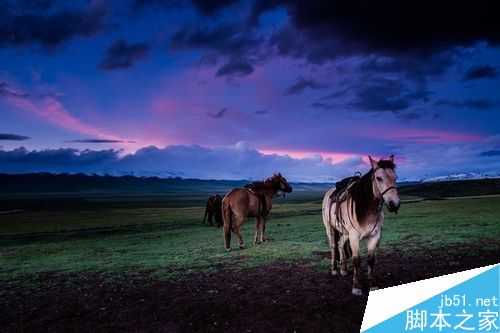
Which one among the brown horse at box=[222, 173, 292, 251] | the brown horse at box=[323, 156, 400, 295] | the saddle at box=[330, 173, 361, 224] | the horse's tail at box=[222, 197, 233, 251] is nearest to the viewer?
the brown horse at box=[323, 156, 400, 295]

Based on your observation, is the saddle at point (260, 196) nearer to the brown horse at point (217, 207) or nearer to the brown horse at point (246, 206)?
the brown horse at point (246, 206)

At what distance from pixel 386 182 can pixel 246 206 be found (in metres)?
9.07

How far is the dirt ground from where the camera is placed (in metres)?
7.48

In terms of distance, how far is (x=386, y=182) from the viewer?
782cm

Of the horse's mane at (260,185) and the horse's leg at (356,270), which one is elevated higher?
the horse's mane at (260,185)

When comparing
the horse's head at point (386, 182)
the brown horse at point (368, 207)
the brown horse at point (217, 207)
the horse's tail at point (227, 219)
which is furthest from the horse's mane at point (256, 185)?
the horse's head at point (386, 182)

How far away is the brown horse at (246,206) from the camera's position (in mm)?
15875

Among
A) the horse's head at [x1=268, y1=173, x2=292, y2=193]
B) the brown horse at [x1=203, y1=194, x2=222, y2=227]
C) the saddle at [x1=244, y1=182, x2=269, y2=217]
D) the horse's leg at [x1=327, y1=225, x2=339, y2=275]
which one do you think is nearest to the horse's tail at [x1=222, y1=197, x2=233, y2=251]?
the saddle at [x1=244, y1=182, x2=269, y2=217]

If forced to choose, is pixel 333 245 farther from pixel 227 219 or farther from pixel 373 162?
pixel 227 219

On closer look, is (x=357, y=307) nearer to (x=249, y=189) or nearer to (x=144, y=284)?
(x=144, y=284)

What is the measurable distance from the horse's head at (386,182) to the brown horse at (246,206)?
8477 millimetres

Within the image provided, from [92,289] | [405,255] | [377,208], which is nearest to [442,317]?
[377,208]

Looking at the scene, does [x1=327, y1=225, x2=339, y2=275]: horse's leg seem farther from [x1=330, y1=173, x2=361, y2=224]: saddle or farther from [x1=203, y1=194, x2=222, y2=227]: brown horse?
[x1=203, y1=194, x2=222, y2=227]: brown horse

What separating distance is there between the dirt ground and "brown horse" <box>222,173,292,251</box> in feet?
13.9
